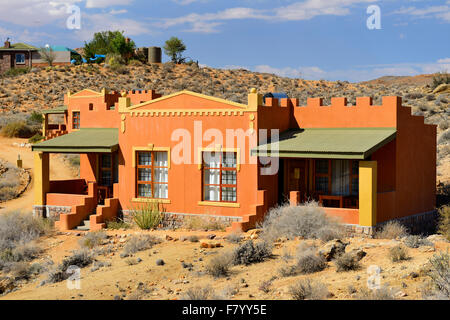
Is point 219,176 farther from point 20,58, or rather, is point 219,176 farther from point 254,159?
point 20,58

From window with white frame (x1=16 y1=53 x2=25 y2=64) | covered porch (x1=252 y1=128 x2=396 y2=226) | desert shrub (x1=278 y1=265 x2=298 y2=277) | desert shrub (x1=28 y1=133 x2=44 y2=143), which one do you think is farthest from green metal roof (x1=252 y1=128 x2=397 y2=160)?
window with white frame (x1=16 y1=53 x2=25 y2=64)

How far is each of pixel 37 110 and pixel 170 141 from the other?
37873 millimetres

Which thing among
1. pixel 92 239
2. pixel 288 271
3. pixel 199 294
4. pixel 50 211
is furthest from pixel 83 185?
pixel 199 294

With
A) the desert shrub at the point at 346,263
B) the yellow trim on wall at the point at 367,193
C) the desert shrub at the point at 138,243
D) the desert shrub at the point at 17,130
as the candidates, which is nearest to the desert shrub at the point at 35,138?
the desert shrub at the point at 17,130

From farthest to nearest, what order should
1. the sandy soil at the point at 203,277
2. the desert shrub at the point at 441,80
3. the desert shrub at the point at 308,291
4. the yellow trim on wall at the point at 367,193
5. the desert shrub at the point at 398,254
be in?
the desert shrub at the point at 441,80 < the yellow trim on wall at the point at 367,193 < the desert shrub at the point at 398,254 < the sandy soil at the point at 203,277 < the desert shrub at the point at 308,291

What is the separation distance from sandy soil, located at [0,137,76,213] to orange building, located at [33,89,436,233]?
27.4 ft

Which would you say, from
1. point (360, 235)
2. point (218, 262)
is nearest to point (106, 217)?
point (218, 262)

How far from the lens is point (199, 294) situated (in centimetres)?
1142

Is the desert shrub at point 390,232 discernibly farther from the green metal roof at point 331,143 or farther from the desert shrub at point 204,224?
the desert shrub at point 204,224

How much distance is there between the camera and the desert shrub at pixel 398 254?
12.9 metres

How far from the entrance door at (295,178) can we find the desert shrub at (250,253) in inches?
210

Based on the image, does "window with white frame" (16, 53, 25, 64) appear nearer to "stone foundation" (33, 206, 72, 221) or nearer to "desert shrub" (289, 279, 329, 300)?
"stone foundation" (33, 206, 72, 221)

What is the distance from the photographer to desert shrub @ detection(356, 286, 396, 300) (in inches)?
407
